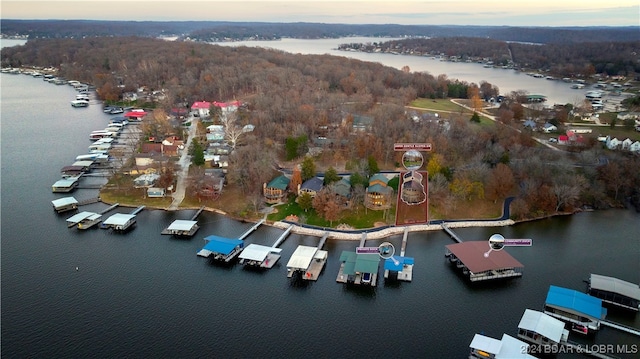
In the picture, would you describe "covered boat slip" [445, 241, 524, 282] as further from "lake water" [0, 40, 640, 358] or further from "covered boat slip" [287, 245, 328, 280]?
"covered boat slip" [287, 245, 328, 280]

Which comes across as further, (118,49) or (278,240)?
(118,49)

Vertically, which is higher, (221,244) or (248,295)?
(221,244)

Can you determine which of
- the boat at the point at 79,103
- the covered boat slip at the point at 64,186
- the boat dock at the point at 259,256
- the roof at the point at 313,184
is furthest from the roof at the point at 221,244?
the boat at the point at 79,103

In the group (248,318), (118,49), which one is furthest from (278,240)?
(118,49)

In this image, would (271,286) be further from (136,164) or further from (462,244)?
(136,164)

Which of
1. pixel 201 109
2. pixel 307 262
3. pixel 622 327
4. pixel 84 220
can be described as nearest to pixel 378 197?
pixel 307 262

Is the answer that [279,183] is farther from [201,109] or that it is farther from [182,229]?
[201,109]

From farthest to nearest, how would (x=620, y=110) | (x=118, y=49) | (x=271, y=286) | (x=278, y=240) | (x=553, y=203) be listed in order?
(x=118, y=49)
(x=620, y=110)
(x=553, y=203)
(x=278, y=240)
(x=271, y=286)
